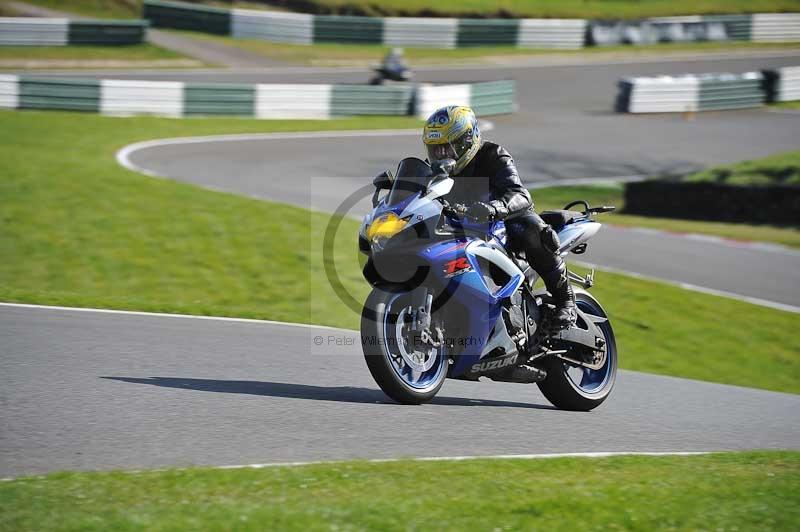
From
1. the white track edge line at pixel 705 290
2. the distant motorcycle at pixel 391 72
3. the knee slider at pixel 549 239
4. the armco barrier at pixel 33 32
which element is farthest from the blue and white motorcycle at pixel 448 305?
the armco barrier at pixel 33 32

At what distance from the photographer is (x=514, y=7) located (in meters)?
48.2

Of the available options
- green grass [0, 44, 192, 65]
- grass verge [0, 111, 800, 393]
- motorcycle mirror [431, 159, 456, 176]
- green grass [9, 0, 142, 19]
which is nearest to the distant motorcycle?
green grass [0, 44, 192, 65]

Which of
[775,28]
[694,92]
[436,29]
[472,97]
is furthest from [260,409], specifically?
[775,28]

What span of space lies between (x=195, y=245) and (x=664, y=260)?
23.6 feet

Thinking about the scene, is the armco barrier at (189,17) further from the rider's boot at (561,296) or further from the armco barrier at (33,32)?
the rider's boot at (561,296)

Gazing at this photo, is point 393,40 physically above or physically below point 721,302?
above

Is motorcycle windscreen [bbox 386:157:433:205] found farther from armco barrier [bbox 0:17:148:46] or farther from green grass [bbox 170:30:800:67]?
green grass [bbox 170:30:800:67]

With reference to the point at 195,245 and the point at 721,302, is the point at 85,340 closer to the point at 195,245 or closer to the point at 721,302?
the point at 195,245

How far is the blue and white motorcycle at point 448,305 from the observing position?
624cm

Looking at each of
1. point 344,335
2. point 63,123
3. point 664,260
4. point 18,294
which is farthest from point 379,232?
point 63,123

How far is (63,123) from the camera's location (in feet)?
75.2

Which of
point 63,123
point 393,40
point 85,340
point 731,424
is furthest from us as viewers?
point 393,40

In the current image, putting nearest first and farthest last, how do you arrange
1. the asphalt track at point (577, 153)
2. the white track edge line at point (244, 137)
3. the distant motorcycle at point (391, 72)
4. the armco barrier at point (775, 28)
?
the asphalt track at point (577, 153), the white track edge line at point (244, 137), the distant motorcycle at point (391, 72), the armco barrier at point (775, 28)

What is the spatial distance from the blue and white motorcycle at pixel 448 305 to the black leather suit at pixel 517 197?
14 centimetres
